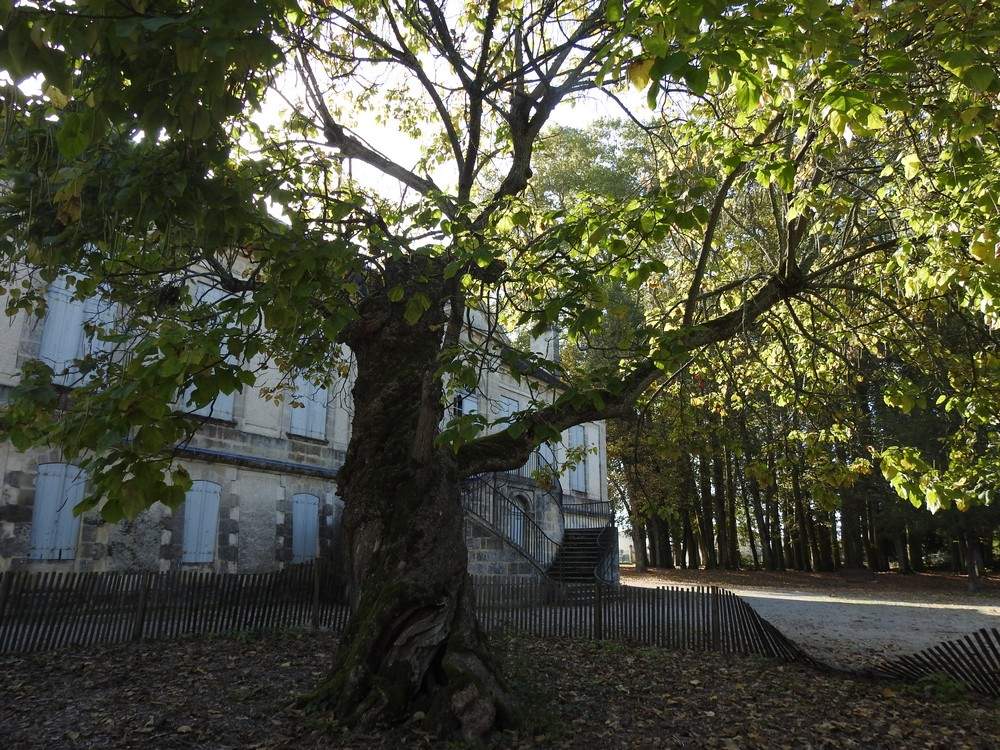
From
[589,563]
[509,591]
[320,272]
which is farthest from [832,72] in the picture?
[589,563]

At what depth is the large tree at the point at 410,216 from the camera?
3.21 meters

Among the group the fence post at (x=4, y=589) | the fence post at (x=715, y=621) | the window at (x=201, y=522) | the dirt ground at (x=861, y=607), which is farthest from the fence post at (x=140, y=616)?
the dirt ground at (x=861, y=607)

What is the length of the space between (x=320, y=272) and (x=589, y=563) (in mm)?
15208

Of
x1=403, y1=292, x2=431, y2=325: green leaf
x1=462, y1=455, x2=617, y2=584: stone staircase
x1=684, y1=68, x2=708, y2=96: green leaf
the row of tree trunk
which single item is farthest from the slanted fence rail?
the row of tree trunk

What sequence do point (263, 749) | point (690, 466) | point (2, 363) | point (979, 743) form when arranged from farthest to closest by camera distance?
point (690, 466) → point (2, 363) → point (979, 743) → point (263, 749)

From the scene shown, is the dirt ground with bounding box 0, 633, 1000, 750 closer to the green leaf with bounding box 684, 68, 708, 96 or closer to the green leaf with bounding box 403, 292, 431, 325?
the green leaf with bounding box 403, 292, 431, 325

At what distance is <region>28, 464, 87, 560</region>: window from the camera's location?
10.8 metres

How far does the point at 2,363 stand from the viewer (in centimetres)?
1075

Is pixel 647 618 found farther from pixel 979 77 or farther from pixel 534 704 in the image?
pixel 979 77

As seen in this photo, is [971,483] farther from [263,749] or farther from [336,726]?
[263,749]

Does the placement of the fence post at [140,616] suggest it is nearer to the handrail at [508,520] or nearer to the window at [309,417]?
the window at [309,417]

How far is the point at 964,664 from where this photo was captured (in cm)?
747

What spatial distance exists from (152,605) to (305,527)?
18.8 ft

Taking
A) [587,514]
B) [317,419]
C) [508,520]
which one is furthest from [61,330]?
[587,514]
